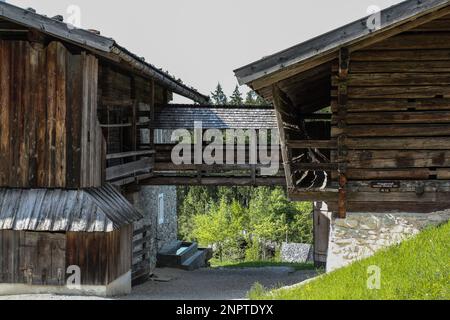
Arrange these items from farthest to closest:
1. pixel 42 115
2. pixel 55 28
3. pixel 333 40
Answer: pixel 42 115 < pixel 55 28 < pixel 333 40

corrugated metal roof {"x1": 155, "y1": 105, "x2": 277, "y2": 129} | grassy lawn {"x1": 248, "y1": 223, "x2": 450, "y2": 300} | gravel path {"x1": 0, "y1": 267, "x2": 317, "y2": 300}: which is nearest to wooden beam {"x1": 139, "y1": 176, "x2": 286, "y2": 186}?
corrugated metal roof {"x1": 155, "y1": 105, "x2": 277, "y2": 129}

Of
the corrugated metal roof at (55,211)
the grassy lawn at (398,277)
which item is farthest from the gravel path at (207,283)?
the grassy lawn at (398,277)

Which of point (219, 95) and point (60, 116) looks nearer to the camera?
point (60, 116)

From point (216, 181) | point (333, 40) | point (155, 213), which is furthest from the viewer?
point (155, 213)

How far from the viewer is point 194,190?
57.4 metres

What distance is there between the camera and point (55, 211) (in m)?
13.9

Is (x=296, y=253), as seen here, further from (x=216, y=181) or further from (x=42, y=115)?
(x=42, y=115)

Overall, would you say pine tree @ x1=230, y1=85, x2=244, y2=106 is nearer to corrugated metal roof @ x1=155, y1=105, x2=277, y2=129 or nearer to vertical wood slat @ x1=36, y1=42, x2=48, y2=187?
corrugated metal roof @ x1=155, y1=105, x2=277, y2=129

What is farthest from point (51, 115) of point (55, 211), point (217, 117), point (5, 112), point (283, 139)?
point (217, 117)

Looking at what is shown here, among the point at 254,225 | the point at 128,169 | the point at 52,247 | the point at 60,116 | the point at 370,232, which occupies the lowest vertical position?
the point at 254,225

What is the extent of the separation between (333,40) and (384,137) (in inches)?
93.1

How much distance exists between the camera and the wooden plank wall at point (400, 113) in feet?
40.3

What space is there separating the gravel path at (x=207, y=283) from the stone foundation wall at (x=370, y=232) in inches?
135
